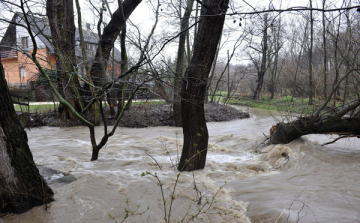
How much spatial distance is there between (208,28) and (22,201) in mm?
4381

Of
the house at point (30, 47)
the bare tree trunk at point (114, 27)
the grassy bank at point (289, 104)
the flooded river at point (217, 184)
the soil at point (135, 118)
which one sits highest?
the bare tree trunk at point (114, 27)

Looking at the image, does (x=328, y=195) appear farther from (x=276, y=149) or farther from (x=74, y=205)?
(x=74, y=205)

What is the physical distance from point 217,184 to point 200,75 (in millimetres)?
2354

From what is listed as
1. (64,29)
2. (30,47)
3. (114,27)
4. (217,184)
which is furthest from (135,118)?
(217,184)

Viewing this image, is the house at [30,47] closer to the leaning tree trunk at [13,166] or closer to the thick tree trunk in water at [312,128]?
the leaning tree trunk at [13,166]

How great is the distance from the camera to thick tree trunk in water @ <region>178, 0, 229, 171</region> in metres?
5.51

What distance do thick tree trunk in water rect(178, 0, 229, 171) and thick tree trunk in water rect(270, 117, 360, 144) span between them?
372 centimetres

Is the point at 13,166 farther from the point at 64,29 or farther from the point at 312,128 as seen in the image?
the point at 64,29

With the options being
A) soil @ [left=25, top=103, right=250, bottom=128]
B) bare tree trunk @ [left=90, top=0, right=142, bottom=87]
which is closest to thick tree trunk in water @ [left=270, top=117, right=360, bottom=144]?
soil @ [left=25, top=103, right=250, bottom=128]

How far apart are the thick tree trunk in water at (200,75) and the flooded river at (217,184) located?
606mm

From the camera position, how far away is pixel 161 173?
6.28 metres

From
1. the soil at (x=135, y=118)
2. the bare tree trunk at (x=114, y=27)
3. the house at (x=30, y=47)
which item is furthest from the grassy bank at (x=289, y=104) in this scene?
the bare tree trunk at (x=114, y=27)

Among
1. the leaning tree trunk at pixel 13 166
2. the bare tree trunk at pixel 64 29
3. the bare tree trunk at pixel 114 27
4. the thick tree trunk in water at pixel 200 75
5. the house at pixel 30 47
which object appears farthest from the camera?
the bare tree trunk at pixel 114 27

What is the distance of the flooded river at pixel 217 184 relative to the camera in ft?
13.2
